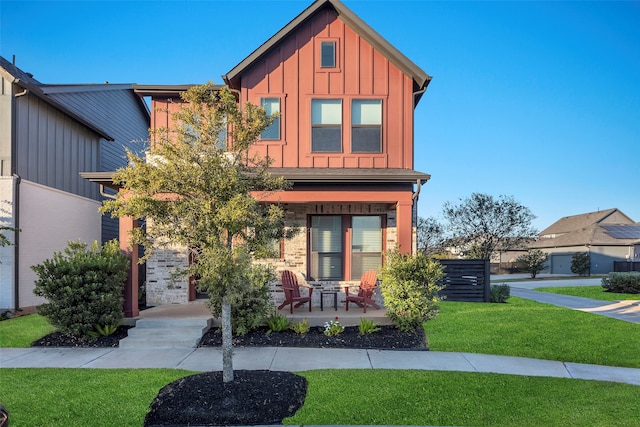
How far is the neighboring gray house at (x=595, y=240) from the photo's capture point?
110ft

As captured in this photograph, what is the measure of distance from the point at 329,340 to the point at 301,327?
27.4 inches

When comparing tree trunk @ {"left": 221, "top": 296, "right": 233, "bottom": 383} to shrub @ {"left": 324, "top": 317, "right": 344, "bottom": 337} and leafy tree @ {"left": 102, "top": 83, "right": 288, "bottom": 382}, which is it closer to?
leafy tree @ {"left": 102, "top": 83, "right": 288, "bottom": 382}

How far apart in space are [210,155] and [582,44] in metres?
14.3

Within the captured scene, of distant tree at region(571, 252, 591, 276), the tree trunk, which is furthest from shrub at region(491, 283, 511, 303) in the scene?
distant tree at region(571, 252, 591, 276)

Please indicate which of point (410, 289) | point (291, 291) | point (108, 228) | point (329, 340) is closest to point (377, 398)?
point (329, 340)

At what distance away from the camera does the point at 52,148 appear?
12.8 meters


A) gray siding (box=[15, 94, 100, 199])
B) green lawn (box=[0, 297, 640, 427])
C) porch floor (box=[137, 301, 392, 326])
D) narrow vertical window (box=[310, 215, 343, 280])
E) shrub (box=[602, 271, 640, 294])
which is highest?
gray siding (box=[15, 94, 100, 199])

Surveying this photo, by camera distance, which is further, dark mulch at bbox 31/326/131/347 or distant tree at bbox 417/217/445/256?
distant tree at bbox 417/217/445/256

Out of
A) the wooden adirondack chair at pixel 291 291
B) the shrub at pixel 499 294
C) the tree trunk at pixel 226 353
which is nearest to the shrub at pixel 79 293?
the wooden adirondack chair at pixel 291 291

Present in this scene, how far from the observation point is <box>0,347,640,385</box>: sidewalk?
6453 mm

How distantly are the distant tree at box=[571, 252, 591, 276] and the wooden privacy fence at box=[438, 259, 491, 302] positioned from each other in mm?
23348

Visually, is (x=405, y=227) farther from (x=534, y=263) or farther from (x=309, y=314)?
(x=534, y=263)

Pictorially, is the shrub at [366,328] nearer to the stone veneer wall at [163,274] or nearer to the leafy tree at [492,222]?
the stone veneer wall at [163,274]

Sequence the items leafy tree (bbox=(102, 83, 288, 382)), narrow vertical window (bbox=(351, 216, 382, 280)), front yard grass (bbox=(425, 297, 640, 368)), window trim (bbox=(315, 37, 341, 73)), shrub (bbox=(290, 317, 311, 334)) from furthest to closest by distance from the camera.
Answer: narrow vertical window (bbox=(351, 216, 382, 280)) → window trim (bbox=(315, 37, 341, 73)) → shrub (bbox=(290, 317, 311, 334)) → front yard grass (bbox=(425, 297, 640, 368)) → leafy tree (bbox=(102, 83, 288, 382))
